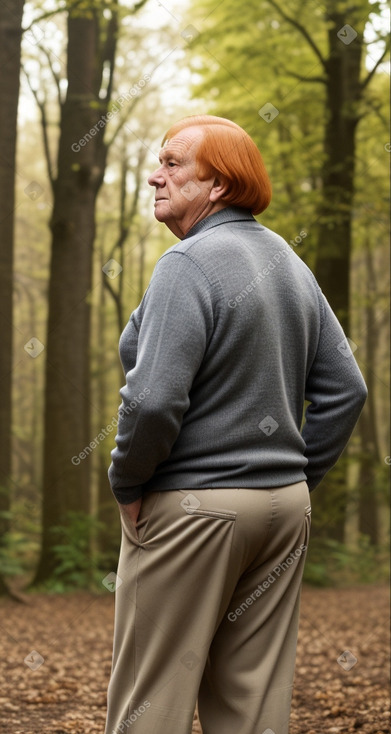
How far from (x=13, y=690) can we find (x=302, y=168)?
779 centimetres

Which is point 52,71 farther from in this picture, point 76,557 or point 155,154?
point 76,557

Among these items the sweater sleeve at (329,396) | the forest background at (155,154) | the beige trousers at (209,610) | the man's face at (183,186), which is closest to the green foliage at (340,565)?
the forest background at (155,154)

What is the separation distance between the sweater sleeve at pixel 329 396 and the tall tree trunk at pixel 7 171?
667 centimetres

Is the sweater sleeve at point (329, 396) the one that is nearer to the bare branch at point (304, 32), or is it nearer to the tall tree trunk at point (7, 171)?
the tall tree trunk at point (7, 171)

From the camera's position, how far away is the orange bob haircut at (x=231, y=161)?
2281mm

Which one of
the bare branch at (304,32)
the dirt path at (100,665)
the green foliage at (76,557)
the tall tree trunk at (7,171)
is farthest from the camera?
the bare branch at (304,32)

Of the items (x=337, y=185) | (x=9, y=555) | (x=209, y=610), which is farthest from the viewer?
(x=337, y=185)

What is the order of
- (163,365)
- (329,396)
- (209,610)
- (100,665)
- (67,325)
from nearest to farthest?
(163,365)
(209,610)
(329,396)
(100,665)
(67,325)

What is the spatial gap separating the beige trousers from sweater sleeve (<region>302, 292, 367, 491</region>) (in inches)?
9.3

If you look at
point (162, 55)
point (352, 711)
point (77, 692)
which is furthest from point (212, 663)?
point (162, 55)

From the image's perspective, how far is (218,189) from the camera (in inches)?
90.8

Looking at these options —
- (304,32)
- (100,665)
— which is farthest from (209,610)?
(304,32)

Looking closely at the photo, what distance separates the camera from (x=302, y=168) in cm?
1095

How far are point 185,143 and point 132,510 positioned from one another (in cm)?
97
